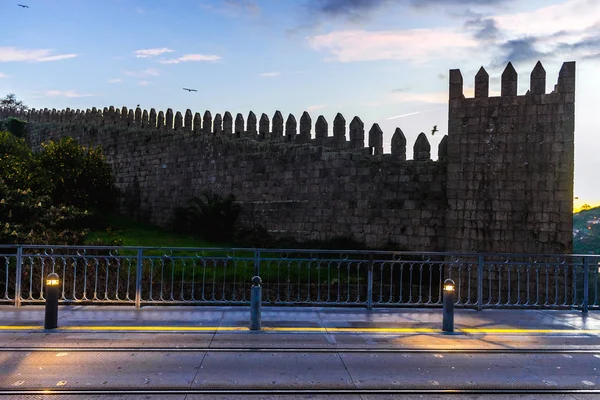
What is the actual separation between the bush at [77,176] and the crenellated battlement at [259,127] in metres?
3.29

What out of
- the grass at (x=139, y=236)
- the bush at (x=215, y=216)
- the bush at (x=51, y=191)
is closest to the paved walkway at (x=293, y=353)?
the bush at (x=51, y=191)

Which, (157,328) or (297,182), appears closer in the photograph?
(157,328)

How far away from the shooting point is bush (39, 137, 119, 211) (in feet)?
86.8

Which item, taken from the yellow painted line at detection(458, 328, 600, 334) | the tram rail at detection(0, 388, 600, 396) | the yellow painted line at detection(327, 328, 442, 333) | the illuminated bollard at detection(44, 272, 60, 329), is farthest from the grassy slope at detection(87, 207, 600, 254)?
the tram rail at detection(0, 388, 600, 396)

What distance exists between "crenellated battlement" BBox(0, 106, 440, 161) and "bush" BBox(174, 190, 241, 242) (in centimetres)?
302

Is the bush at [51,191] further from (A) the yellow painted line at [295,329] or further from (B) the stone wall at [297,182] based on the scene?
(A) the yellow painted line at [295,329]

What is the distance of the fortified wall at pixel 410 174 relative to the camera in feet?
49.3

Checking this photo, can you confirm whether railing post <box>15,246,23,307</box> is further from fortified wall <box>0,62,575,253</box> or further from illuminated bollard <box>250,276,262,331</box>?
fortified wall <box>0,62,575,253</box>

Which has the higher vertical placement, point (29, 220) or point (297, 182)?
point (297, 182)

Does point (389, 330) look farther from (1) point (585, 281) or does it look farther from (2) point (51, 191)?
(2) point (51, 191)

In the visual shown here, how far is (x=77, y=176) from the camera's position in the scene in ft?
89.4

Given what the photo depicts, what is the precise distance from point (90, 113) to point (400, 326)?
31.3 metres

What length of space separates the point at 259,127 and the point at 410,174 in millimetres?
7693

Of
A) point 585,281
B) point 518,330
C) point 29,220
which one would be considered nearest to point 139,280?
point 518,330
